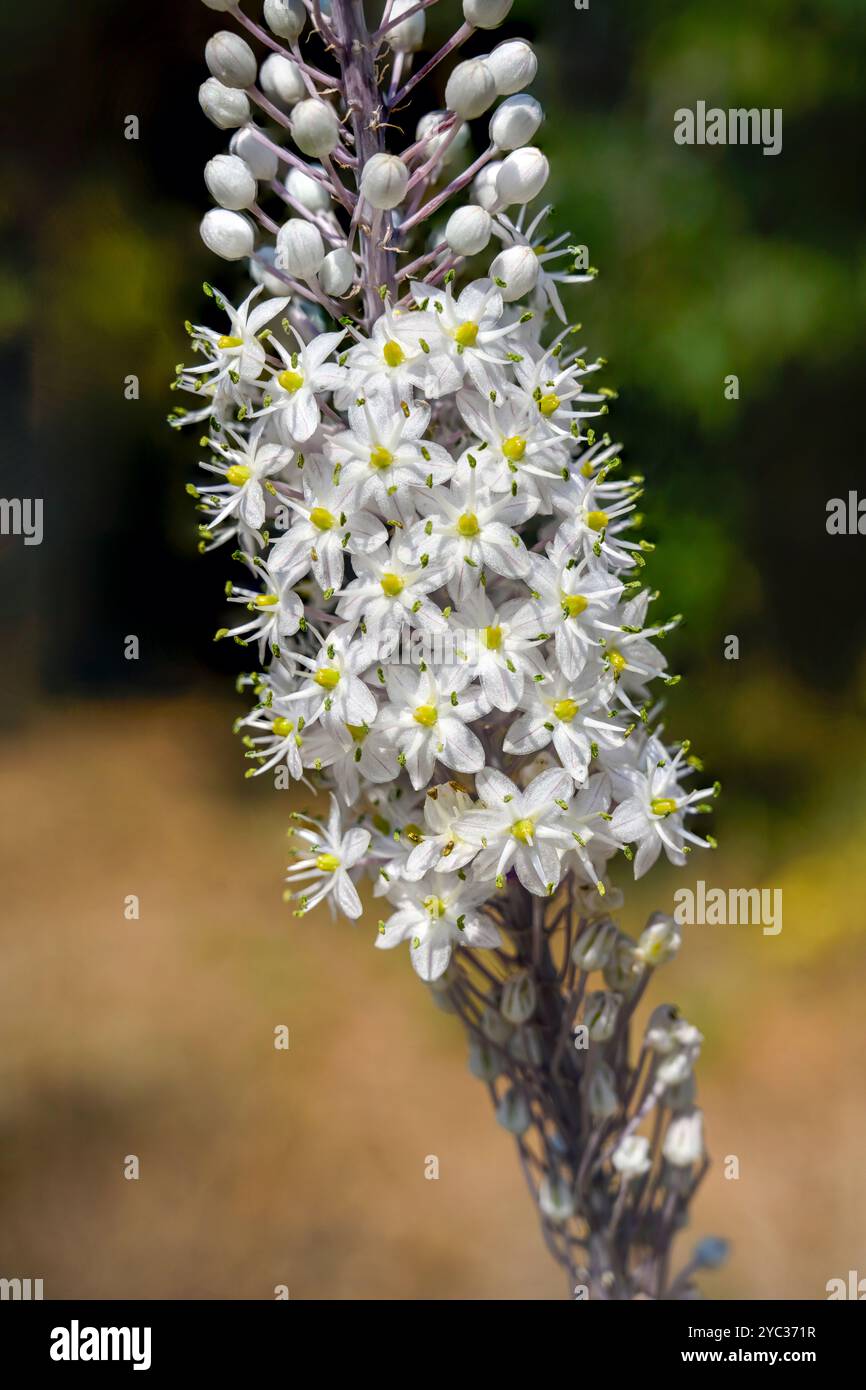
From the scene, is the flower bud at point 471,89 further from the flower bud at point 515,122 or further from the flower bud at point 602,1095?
the flower bud at point 602,1095

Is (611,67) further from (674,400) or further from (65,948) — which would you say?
(65,948)

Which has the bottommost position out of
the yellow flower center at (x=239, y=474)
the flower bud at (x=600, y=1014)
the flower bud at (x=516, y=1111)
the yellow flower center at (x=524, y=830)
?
the flower bud at (x=516, y=1111)

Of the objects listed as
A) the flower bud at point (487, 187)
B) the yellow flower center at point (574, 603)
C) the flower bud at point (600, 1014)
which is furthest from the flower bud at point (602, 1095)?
the flower bud at point (487, 187)

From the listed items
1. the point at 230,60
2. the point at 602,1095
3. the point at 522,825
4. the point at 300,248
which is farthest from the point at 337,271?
the point at 602,1095

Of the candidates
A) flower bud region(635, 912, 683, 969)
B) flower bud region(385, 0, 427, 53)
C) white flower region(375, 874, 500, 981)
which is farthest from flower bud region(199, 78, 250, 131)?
flower bud region(635, 912, 683, 969)

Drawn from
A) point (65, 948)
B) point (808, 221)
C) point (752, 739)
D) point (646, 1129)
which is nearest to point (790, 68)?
point (808, 221)

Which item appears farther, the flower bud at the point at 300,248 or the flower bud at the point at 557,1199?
the flower bud at the point at 557,1199

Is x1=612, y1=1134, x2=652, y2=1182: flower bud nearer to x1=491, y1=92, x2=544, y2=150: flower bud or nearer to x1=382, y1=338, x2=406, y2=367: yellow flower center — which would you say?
x1=382, y1=338, x2=406, y2=367: yellow flower center
